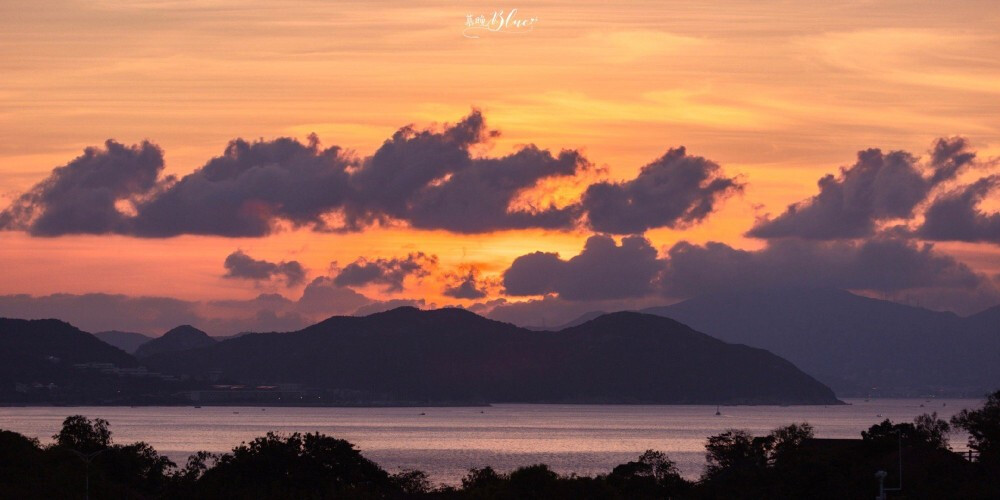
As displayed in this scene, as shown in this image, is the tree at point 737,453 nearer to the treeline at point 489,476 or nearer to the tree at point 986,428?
the treeline at point 489,476

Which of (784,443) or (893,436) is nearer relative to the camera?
(893,436)

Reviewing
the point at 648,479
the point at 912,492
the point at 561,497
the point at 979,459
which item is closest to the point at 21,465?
the point at 561,497

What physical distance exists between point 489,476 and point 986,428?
61949 millimetres

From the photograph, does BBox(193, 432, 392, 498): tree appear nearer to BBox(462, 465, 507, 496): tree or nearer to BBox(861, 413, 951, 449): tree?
BBox(462, 465, 507, 496): tree

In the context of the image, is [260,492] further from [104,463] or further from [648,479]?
[648,479]

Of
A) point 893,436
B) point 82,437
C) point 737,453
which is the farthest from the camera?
point 82,437

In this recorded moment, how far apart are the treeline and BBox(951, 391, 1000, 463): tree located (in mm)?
525

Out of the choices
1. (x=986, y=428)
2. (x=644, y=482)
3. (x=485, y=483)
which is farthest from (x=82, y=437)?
(x=986, y=428)

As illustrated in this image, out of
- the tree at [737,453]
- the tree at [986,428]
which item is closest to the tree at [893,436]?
the tree at [986,428]

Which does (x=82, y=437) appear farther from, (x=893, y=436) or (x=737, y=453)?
(x=893, y=436)

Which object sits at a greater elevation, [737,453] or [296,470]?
[737,453]

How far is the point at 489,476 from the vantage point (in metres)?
142

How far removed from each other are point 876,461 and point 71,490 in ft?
258

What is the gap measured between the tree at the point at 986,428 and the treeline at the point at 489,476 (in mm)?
525
